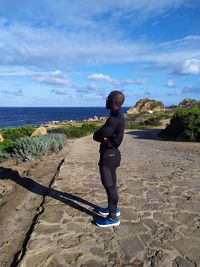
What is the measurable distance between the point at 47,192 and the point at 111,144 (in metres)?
2.91

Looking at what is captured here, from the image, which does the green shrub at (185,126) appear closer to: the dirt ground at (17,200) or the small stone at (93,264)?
the dirt ground at (17,200)

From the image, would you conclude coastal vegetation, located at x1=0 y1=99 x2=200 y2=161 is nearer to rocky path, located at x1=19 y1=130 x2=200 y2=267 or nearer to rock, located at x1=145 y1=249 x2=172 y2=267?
rocky path, located at x1=19 y1=130 x2=200 y2=267

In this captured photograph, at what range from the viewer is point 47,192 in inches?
284

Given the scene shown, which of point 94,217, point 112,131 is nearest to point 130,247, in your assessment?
point 94,217

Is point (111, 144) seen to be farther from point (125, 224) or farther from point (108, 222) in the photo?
point (125, 224)

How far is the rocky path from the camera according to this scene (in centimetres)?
430

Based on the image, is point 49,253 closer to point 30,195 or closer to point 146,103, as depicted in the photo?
point 30,195

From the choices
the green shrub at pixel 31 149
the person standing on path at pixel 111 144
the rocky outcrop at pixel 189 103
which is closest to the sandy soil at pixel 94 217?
the person standing on path at pixel 111 144

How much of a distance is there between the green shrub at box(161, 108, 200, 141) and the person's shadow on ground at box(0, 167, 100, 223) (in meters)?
10.2

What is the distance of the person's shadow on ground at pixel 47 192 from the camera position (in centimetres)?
607

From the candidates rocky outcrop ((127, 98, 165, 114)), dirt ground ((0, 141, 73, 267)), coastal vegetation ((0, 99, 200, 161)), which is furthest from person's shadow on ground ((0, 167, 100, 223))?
rocky outcrop ((127, 98, 165, 114))

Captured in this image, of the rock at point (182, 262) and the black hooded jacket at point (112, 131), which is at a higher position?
the black hooded jacket at point (112, 131)

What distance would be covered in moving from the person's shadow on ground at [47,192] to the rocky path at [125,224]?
20 mm

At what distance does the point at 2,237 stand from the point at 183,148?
1063 cm
